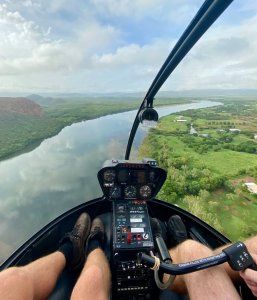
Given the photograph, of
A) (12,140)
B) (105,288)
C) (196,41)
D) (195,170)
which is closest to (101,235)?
(105,288)

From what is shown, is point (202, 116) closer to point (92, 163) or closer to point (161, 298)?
point (92, 163)

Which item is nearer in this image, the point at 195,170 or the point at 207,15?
the point at 207,15

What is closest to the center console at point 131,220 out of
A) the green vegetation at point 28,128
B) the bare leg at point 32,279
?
the bare leg at point 32,279

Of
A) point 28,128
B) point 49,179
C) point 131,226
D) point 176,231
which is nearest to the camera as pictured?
point 131,226

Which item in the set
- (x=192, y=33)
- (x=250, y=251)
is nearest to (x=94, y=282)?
(x=250, y=251)

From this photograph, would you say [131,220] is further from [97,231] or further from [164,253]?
[164,253]

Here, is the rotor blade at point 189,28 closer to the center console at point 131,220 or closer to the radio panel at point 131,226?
the center console at point 131,220
